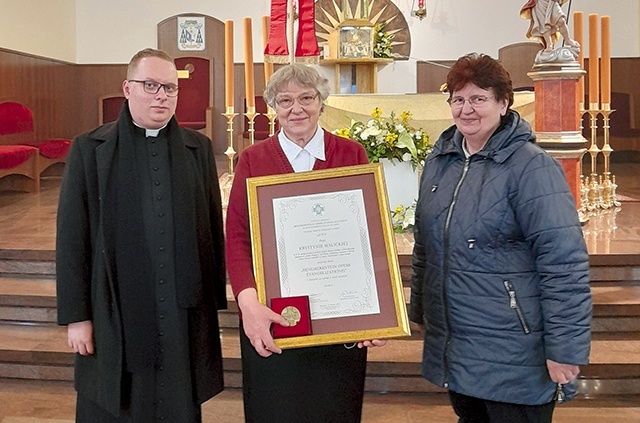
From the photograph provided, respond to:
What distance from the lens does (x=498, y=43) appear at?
31.3ft

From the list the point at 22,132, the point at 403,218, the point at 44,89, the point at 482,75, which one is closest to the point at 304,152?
the point at 482,75

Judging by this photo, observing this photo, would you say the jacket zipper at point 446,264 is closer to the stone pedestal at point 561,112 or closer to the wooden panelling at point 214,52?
the stone pedestal at point 561,112

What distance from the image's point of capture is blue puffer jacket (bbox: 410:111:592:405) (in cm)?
178

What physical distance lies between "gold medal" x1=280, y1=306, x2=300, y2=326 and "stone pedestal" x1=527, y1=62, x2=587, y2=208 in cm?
311

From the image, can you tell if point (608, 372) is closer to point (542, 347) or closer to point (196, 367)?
point (542, 347)

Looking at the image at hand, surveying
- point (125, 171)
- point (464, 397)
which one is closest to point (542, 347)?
point (464, 397)

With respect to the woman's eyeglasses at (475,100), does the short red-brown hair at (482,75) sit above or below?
above

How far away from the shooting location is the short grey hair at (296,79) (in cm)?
209

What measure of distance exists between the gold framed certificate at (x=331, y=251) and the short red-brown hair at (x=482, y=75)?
1.11 ft

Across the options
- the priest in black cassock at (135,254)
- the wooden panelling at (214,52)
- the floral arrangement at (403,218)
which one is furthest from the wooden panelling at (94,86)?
the priest in black cassock at (135,254)

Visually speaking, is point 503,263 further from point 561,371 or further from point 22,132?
point 22,132

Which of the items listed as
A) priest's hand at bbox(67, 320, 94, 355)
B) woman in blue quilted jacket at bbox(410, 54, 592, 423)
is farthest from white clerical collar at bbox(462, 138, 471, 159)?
priest's hand at bbox(67, 320, 94, 355)

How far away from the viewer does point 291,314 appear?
1.94 metres

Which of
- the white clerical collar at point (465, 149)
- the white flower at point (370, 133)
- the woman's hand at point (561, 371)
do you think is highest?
the white flower at point (370, 133)
